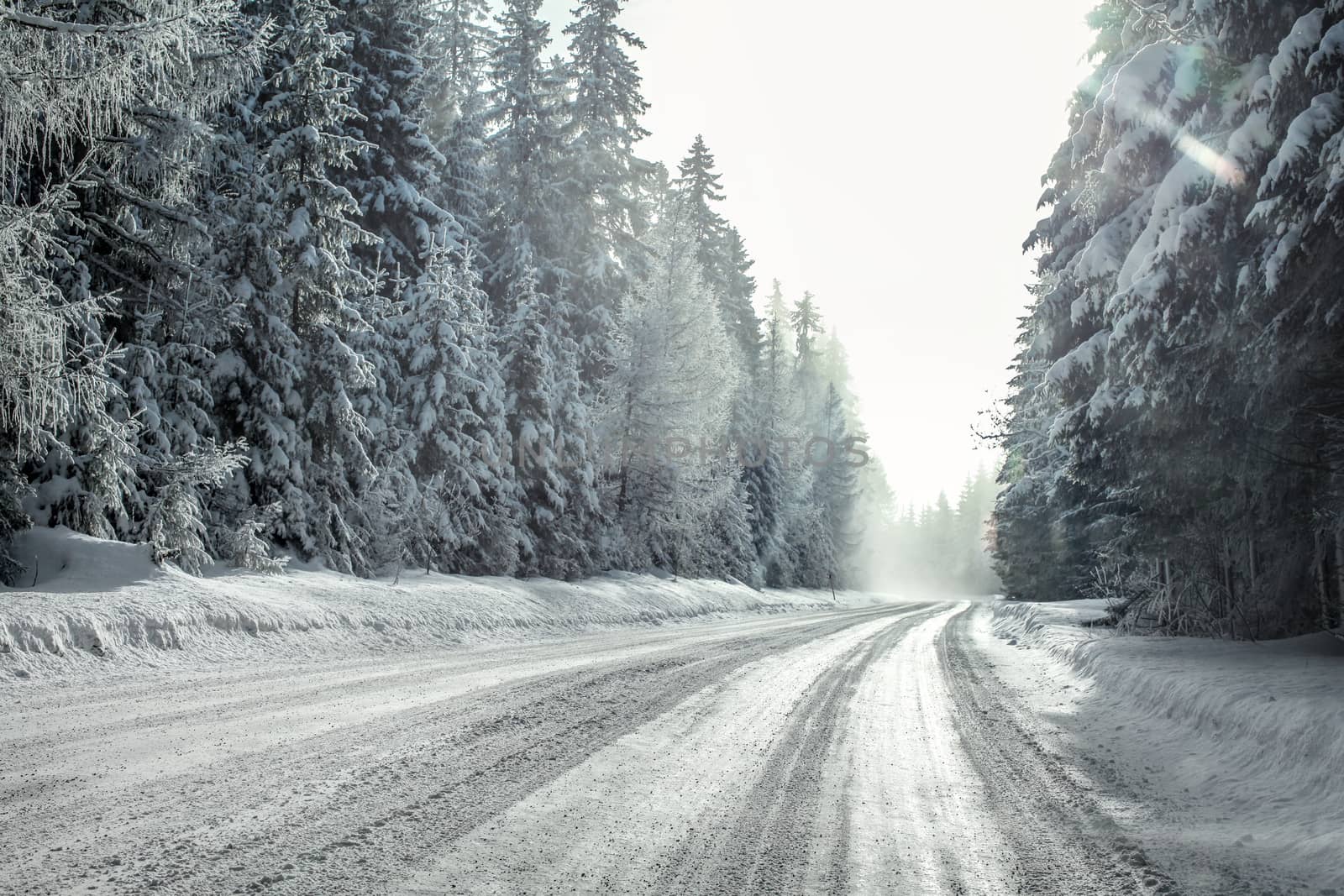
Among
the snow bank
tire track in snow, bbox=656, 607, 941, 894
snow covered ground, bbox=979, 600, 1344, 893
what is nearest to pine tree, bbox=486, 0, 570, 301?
the snow bank

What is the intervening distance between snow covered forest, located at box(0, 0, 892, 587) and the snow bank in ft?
2.26

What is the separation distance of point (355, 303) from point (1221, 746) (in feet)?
58.6

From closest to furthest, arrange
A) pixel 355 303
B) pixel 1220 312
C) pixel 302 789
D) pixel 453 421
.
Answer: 1. pixel 302 789
2. pixel 1220 312
3. pixel 355 303
4. pixel 453 421

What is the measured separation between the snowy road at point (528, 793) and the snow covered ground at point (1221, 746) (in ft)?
1.26

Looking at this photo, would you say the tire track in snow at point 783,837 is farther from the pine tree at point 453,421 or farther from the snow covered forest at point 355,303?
the pine tree at point 453,421

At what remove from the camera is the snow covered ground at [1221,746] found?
3.77 metres

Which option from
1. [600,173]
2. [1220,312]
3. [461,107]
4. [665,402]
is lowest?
[1220,312]

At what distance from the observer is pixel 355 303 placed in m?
18.5

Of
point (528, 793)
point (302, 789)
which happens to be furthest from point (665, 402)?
point (302, 789)

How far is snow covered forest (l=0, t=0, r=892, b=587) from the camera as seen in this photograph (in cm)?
952

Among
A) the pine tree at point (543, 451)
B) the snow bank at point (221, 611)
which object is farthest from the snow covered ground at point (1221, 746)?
the pine tree at point (543, 451)

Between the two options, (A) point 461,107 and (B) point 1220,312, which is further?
(A) point 461,107

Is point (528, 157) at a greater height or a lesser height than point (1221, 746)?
greater

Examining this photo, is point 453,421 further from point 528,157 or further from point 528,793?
point 528,793
